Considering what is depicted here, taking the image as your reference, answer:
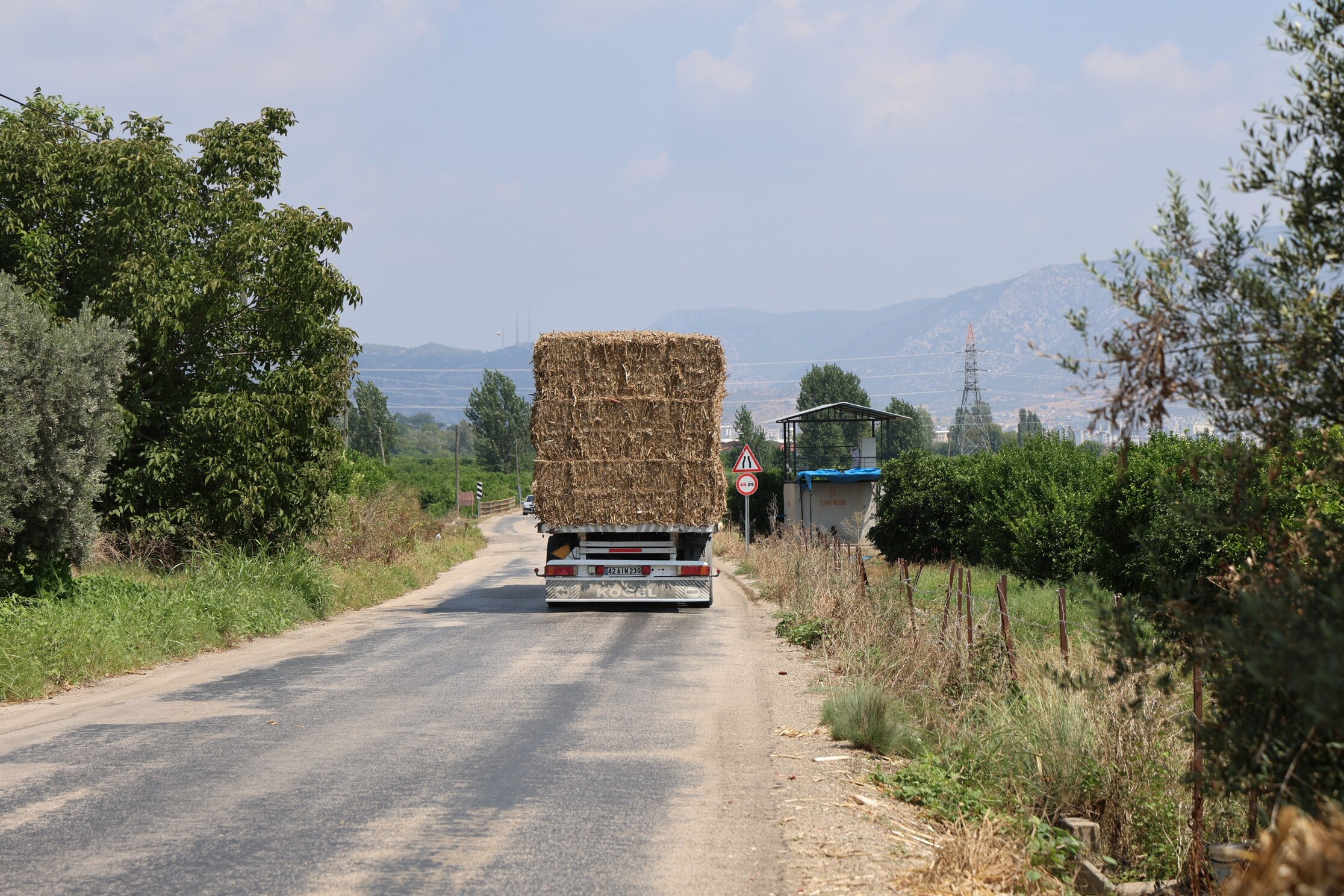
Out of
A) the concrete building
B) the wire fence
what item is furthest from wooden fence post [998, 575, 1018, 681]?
the concrete building

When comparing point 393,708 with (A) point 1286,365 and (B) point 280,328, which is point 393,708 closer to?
(A) point 1286,365

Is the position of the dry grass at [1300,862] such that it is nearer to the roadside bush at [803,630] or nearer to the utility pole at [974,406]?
the roadside bush at [803,630]

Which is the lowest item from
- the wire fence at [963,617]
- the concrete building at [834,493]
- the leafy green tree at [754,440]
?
the wire fence at [963,617]

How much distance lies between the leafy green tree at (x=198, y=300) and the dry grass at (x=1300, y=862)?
1493 centimetres

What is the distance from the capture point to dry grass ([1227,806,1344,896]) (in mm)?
2334

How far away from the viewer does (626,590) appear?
1752 cm

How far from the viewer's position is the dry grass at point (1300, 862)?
7.66 feet

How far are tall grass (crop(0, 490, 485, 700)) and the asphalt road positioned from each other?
417 millimetres

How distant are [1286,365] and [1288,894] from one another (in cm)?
176

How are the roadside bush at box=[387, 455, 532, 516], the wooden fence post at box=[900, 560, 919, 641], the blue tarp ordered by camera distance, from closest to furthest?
the wooden fence post at box=[900, 560, 919, 641], the blue tarp, the roadside bush at box=[387, 455, 532, 516]

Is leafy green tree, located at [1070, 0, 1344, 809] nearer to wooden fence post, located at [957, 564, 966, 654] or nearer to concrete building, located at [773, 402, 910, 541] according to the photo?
wooden fence post, located at [957, 564, 966, 654]

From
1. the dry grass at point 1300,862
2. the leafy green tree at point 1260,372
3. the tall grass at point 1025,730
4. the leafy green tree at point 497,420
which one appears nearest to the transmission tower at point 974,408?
the leafy green tree at point 497,420

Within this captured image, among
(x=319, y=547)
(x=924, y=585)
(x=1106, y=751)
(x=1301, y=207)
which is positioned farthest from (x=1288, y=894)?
(x=319, y=547)

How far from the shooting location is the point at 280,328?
17.4m
